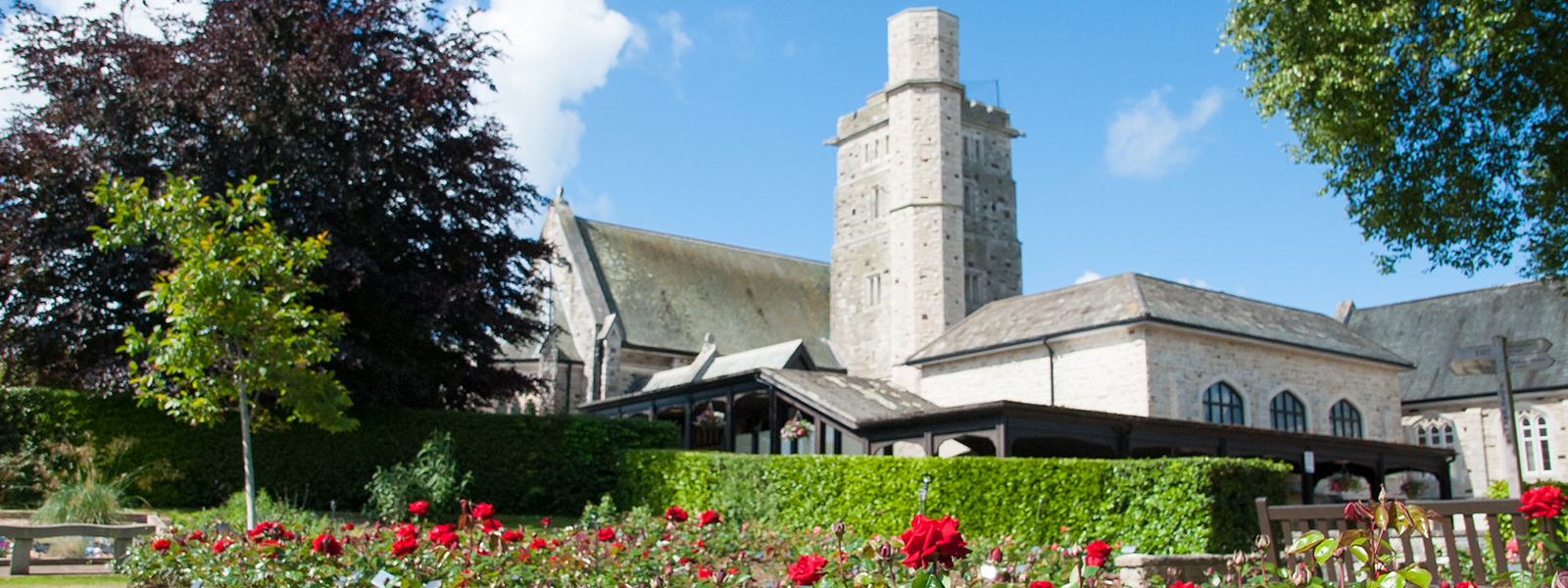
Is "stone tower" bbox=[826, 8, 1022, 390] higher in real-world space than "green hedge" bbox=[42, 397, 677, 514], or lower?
higher

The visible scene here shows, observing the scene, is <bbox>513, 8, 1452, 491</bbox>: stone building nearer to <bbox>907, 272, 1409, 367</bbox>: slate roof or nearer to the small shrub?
<bbox>907, 272, 1409, 367</bbox>: slate roof

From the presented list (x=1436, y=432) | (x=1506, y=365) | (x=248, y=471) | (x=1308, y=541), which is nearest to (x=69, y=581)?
(x=248, y=471)

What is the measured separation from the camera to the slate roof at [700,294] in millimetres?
35750

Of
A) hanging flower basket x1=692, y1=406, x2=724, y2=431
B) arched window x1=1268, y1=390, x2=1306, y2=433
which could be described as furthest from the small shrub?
arched window x1=1268, y1=390, x2=1306, y2=433

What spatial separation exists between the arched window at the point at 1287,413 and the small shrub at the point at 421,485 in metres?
18.3

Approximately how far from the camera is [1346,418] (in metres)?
27.8

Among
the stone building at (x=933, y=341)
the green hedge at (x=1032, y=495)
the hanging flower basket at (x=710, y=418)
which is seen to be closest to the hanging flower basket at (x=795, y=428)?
the stone building at (x=933, y=341)

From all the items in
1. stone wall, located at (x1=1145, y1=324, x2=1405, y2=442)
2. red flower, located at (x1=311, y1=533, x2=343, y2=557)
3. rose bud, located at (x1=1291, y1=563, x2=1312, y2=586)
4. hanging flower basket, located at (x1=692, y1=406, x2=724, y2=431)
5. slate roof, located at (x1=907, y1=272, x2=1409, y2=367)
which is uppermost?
slate roof, located at (x1=907, y1=272, x2=1409, y2=367)

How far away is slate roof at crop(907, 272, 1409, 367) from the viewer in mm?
24828

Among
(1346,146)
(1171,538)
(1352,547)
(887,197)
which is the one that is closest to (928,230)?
(887,197)

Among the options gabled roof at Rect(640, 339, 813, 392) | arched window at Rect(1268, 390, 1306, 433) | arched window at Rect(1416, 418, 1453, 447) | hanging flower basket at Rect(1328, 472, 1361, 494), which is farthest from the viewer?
arched window at Rect(1416, 418, 1453, 447)

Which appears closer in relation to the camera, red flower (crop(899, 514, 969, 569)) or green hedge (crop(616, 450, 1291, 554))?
red flower (crop(899, 514, 969, 569))

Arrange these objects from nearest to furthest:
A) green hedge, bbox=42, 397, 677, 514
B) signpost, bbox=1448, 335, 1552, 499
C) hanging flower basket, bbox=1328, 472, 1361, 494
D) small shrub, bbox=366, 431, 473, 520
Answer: signpost, bbox=1448, 335, 1552, 499 < small shrub, bbox=366, 431, 473, 520 < green hedge, bbox=42, 397, 677, 514 < hanging flower basket, bbox=1328, 472, 1361, 494

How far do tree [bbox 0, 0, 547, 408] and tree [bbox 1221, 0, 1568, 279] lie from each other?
12.3 m
